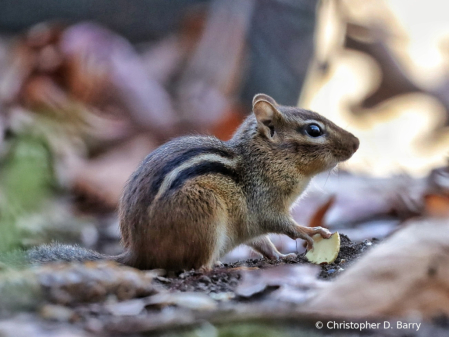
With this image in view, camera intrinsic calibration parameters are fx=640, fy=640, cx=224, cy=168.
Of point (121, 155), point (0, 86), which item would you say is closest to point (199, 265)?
point (121, 155)

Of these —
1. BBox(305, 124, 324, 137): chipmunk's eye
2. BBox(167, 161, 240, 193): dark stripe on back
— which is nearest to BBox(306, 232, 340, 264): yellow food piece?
BBox(167, 161, 240, 193): dark stripe on back

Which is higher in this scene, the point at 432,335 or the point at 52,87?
the point at 52,87

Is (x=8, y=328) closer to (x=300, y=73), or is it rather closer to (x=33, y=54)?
(x=33, y=54)

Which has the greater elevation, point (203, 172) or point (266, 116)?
point (266, 116)

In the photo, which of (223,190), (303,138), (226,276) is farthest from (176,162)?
(303,138)

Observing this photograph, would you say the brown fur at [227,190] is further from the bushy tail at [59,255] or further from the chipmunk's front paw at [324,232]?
the bushy tail at [59,255]

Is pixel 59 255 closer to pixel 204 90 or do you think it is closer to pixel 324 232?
pixel 324 232

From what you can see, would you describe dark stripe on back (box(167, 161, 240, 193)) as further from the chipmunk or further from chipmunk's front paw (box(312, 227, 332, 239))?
chipmunk's front paw (box(312, 227, 332, 239))
